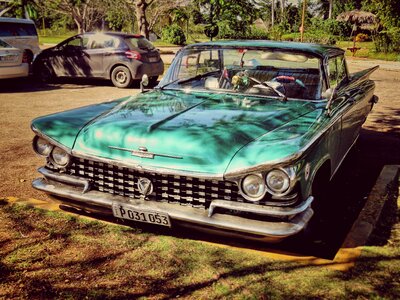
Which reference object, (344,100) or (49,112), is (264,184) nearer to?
(344,100)

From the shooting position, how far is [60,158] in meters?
3.52

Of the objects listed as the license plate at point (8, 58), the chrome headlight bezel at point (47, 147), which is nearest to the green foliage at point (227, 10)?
the license plate at point (8, 58)

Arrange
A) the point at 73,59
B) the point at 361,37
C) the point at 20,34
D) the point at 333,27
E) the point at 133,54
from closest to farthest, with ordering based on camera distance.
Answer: the point at 133,54 < the point at 73,59 < the point at 20,34 < the point at 361,37 < the point at 333,27

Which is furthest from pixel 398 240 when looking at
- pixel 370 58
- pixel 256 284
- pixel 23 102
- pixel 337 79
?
pixel 370 58

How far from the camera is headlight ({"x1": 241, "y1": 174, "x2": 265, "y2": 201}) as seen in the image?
2.87 metres

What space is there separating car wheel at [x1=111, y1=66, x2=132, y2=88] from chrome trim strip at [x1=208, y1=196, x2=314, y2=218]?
10.1 m

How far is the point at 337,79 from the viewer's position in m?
4.71

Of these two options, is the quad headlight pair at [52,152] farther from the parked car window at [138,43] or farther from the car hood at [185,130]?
the parked car window at [138,43]

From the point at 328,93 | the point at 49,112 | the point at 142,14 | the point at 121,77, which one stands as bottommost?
the point at 49,112

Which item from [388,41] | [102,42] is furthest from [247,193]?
[388,41]

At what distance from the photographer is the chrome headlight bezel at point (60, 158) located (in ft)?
11.4

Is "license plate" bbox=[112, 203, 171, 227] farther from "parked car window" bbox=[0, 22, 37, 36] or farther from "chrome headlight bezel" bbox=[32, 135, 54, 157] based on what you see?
"parked car window" bbox=[0, 22, 37, 36]

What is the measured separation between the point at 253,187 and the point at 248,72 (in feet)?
7.07

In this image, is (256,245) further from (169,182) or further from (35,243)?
(35,243)
